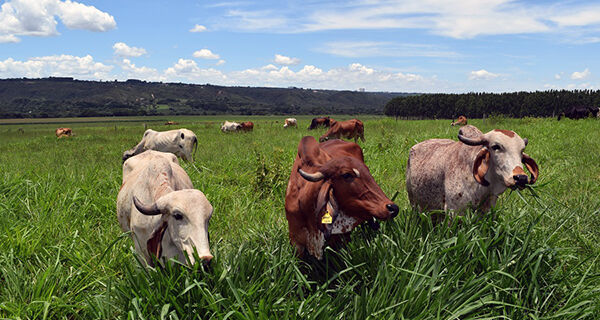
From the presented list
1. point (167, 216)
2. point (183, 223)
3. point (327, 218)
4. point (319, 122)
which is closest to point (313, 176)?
point (327, 218)

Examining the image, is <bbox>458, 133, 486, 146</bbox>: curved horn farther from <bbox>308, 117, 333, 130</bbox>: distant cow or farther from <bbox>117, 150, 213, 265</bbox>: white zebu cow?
<bbox>308, 117, 333, 130</bbox>: distant cow

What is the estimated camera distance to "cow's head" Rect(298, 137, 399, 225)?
3.05 m

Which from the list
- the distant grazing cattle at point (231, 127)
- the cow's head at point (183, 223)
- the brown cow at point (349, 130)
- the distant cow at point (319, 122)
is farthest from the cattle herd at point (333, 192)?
the distant cow at point (319, 122)

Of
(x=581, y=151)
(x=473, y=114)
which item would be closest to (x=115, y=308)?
(x=581, y=151)

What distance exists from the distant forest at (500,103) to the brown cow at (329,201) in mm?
62744

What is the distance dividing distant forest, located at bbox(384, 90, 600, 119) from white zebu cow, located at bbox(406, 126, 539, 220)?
61107 mm

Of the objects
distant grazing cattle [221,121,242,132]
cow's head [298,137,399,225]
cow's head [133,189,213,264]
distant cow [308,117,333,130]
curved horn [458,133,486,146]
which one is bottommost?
distant grazing cattle [221,121,242,132]

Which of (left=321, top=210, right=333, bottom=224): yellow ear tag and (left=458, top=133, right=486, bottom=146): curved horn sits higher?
(left=458, top=133, right=486, bottom=146): curved horn

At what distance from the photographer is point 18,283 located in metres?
3.68

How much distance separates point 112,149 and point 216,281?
692 inches

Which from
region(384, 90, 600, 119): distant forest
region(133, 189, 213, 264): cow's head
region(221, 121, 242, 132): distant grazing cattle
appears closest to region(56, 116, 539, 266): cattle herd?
region(133, 189, 213, 264): cow's head

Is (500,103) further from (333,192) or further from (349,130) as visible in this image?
(333,192)

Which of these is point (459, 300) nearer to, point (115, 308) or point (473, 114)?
point (115, 308)

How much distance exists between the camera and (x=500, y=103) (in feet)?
253
